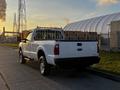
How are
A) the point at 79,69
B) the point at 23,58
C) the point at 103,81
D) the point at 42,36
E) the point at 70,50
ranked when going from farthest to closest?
the point at 23,58
the point at 42,36
the point at 79,69
the point at 70,50
the point at 103,81

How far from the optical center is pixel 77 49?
11.0 m

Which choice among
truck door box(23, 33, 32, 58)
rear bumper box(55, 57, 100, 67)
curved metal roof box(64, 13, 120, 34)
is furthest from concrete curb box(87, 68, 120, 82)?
curved metal roof box(64, 13, 120, 34)

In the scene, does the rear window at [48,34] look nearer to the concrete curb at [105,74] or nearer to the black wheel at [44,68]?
the black wheel at [44,68]

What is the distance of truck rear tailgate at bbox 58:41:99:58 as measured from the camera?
1077 centimetres

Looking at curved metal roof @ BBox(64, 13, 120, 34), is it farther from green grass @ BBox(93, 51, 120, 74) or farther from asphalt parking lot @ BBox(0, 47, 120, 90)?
asphalt parking lot @ BBox(0, 47, 120, 90)

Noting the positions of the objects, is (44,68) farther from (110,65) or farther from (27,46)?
(110,65)

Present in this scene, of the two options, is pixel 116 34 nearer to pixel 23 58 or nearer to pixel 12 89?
pixel 23 58

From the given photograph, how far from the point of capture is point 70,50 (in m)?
10.9

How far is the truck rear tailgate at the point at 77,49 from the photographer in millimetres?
10769

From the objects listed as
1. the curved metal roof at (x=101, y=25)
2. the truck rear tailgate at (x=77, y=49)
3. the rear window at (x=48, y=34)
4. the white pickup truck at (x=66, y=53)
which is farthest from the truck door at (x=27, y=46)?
the curved metal roof at (x=101, y=25)

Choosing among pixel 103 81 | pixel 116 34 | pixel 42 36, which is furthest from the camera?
pixel 116 34

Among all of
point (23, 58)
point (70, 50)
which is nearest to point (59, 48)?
point (70, 50)

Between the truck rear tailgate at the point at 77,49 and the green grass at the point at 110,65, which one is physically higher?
the truck rear tailgate at the point at 77,49

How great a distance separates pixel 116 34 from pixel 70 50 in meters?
14.8
